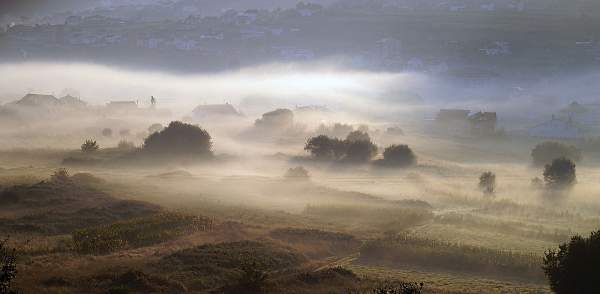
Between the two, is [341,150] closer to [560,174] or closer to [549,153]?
[560,174]

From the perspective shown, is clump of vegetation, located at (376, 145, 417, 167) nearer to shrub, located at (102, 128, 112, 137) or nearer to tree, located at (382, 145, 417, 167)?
tree, located at (382, 145, 417, 167)

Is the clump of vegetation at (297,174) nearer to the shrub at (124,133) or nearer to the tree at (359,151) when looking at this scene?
the tree at (359,151)

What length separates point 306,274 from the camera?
3294cm

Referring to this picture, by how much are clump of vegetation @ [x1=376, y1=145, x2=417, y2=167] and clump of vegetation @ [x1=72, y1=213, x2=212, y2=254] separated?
54.8 meters

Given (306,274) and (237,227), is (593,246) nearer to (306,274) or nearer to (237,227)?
(306,274)

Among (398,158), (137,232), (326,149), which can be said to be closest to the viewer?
(137,232)

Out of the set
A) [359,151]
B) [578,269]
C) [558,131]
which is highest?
[558,131]

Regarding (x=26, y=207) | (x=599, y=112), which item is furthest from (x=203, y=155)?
(x=599, y=112)

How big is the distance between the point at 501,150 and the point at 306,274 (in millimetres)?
112634

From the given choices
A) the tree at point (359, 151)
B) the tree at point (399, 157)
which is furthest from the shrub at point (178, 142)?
the tree at point (399, 157)

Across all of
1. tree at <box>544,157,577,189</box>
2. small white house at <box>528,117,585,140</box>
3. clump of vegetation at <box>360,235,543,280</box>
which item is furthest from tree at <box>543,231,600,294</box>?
small white house at <box>528,117,585,140</box>

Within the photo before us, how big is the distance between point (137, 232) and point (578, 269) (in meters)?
30.9

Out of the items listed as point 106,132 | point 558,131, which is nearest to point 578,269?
point 106,132

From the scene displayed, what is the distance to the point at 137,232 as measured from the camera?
41.4 metres
